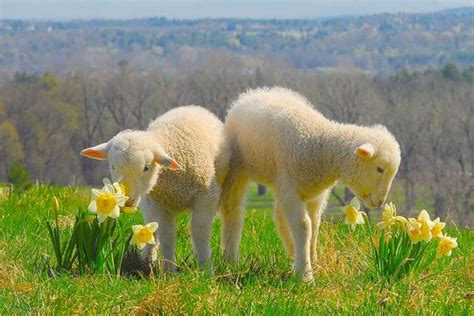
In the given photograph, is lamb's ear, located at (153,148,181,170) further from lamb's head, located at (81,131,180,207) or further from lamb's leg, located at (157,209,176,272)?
lamb's leg, located at (157,209,176,272)

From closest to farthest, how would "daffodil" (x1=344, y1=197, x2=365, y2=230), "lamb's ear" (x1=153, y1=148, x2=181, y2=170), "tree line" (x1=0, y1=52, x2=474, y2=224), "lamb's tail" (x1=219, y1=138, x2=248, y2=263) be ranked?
"lamb's ear" (x1=153, y1=148, x2=181, y2=170), "daffodil" (x1=344, y1=197, x2=365, y2=230), "lamb's tail" (x1=219, y1=138, x2=248, y2=263), "tree line" (x1=0, y1=52, x2=474, y2=224)

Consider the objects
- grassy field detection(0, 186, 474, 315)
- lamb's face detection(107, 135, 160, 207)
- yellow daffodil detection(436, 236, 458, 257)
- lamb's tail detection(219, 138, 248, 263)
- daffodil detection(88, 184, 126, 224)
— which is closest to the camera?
grassy field detection(0, 186, 474, 315)

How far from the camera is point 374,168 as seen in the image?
22.5 ft

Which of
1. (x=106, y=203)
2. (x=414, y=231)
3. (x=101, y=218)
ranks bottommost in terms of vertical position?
(x=414, y=231)

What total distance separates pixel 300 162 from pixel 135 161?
1325 mm

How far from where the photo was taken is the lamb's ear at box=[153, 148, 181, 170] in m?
6.46

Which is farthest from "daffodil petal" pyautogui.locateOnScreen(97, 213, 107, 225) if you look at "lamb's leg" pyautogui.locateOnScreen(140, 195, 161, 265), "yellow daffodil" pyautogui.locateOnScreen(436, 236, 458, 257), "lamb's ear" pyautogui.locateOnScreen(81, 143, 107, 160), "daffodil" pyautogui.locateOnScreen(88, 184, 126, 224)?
"yellow daffodil" pyautogui.locateOnScreen(436, 236, 458, 257)

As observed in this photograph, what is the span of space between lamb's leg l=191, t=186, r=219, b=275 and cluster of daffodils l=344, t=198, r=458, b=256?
3.24 ft

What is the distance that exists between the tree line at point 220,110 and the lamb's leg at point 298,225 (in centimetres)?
6291

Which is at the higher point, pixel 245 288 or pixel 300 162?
pixel 300 162

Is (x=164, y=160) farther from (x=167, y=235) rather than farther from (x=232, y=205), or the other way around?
(x=232, y=205)

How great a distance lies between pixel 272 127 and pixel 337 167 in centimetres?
58

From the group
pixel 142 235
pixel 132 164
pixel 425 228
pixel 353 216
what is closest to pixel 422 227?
pixel 425 228

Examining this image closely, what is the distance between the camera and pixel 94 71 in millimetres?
111688
